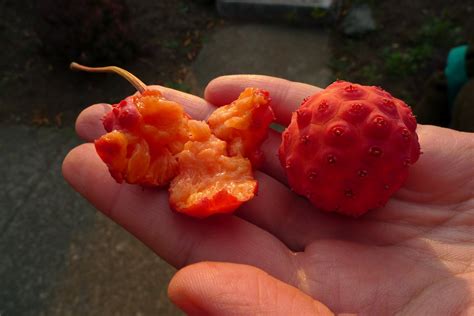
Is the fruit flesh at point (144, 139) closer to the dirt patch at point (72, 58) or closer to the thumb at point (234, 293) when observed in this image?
the thumb at point (234, 293)

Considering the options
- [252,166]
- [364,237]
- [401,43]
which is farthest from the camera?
[401,43]

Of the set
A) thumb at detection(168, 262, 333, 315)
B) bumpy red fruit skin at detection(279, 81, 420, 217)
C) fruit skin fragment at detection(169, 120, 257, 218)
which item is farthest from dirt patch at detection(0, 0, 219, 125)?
thumb at detection(168, 262, 333, 315)

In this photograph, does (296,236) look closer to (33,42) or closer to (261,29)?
(261,29)

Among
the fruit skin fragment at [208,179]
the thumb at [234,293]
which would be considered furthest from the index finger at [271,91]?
the thumb at [234,293]

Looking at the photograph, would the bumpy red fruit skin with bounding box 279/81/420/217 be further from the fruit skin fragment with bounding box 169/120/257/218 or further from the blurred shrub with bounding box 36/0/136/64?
the blurred shrub with bounding box 36/0/136/64

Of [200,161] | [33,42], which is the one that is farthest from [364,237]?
[33,42]

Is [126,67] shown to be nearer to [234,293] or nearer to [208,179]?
[208,179]

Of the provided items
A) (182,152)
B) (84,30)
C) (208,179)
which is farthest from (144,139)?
(84,30)
